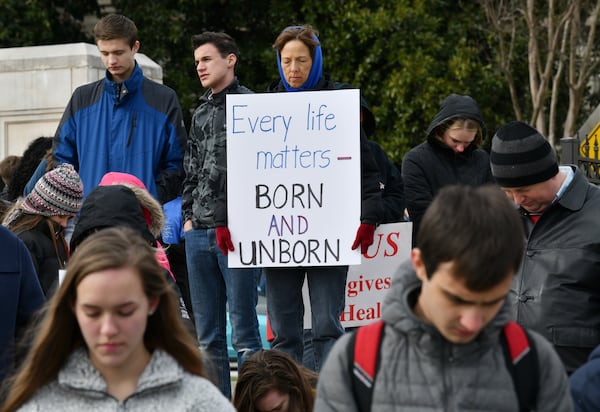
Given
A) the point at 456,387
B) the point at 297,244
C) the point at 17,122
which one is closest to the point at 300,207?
the point at 297,244

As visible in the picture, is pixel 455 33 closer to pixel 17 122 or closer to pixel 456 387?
pixel 17 122

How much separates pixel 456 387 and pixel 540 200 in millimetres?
1794

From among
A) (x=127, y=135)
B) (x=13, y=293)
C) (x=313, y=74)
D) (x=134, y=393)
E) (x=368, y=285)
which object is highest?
(x=313, y=74)

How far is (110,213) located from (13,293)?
0.75m

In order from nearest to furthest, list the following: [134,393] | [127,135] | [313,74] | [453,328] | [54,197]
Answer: [453,328], [134,393], [54,197], [313,74], [127,135]

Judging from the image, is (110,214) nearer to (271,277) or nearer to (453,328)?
(271,277)

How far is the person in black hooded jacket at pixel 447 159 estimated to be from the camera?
23.7 feet

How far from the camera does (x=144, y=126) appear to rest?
7.58 meters

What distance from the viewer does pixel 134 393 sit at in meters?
3.53

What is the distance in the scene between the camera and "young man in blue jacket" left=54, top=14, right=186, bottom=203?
7.53 meters

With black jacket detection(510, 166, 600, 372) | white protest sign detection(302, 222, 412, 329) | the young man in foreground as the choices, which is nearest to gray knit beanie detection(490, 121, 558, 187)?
black jacket detection(510, 166, 600, 372)

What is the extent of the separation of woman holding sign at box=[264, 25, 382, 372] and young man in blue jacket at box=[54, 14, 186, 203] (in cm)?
102

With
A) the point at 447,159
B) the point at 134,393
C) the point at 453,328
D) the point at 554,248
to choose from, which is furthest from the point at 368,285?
the point at 453,328

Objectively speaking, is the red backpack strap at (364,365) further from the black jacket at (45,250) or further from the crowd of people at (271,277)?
the black jacket at (45,250)
